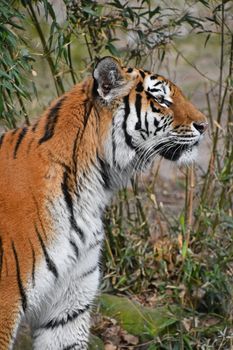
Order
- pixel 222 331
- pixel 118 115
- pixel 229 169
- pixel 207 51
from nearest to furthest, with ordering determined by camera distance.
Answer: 1. pixel 118 115
2. pixel 222 331
3. pixel 229 169
4. pixel 207 51

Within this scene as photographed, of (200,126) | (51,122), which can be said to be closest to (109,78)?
(51,122)

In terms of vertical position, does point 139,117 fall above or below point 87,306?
above

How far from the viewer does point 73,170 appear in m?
4.43

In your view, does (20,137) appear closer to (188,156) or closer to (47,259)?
(47,259)

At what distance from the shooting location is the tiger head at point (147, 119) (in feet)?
14.5

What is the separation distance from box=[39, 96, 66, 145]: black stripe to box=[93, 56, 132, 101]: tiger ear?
0.26m

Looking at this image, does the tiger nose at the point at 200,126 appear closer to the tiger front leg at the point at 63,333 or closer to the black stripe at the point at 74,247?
the black stripe at the point at 74,247

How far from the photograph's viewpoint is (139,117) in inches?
176

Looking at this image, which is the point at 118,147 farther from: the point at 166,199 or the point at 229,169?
the point at 166,199

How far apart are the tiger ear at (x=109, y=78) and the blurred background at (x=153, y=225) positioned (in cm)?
57

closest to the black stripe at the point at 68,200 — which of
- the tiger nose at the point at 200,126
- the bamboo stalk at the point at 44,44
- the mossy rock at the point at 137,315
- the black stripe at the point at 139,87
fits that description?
the black stripe at the point at 139,87

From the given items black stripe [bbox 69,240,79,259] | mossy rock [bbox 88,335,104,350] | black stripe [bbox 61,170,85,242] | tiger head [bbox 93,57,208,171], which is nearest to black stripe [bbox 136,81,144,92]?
tiger head [bbox 93,57,208,171]

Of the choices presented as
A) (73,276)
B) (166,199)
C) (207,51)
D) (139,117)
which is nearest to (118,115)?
(139,117)

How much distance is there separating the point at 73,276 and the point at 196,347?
3.23ft
